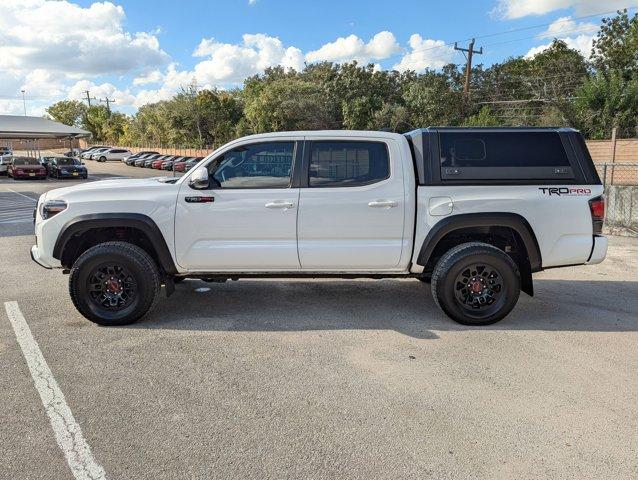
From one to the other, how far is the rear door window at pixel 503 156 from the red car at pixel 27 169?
2987 cm

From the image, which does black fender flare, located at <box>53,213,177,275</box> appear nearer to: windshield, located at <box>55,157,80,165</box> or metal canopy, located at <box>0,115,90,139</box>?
windshield, located at <box>55,157,80,165</box>

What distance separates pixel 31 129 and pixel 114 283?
3668 centimetres

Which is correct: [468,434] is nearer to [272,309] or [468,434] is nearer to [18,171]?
[272,309]

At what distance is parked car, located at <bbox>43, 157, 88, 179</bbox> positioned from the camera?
29844mm

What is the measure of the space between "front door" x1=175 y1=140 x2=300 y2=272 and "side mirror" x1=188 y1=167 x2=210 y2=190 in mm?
59

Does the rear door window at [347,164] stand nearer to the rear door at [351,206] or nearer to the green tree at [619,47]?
the rear door at [351,206]

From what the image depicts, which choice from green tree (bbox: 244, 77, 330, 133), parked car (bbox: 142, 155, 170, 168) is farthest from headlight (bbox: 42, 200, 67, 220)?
parked car (bbox: 142, 155, 170, 168)

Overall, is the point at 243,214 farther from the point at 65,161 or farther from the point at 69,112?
the point at 69,112

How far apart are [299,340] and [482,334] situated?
176 cm

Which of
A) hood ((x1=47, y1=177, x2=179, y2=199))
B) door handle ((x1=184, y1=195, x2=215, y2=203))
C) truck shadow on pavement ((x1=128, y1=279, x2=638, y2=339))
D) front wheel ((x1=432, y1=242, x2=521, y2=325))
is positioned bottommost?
truck shadow on pavement ((x1=128, y1=279, x2=638, y2=339))

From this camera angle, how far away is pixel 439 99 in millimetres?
33812

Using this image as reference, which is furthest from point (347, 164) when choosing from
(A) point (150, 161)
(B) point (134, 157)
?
(B) point (134, 157)

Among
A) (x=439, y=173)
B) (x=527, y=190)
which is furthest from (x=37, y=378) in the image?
(x=527, y=190)

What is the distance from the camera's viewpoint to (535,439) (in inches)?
120
